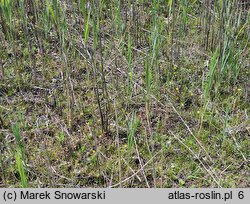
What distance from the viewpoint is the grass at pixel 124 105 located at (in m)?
1.82

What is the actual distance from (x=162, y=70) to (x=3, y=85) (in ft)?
2.92

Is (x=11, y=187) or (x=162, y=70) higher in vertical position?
(x=162, y=70)

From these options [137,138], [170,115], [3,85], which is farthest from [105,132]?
[3,85]

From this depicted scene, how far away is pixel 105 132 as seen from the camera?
1.99 metres

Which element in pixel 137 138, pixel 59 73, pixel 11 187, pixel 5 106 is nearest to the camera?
pixel 11 187

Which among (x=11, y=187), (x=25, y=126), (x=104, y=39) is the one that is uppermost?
(x=104, y=39)

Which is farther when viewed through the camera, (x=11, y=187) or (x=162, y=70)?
(x=162, y=70)

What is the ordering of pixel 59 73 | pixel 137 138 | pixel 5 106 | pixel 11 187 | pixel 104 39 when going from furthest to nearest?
pixel 104 39, pixel 59 73, pixel 5 106, pixel 137 138, pixel 11 187

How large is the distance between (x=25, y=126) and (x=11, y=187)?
35 centimetres

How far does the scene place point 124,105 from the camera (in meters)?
2.12

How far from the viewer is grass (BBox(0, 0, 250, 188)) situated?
5.98 feet

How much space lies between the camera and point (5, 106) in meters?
2.14

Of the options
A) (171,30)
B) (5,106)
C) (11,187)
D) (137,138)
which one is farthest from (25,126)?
(171,30)

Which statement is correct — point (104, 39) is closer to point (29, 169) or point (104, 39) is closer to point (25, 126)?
point (25, 126)
